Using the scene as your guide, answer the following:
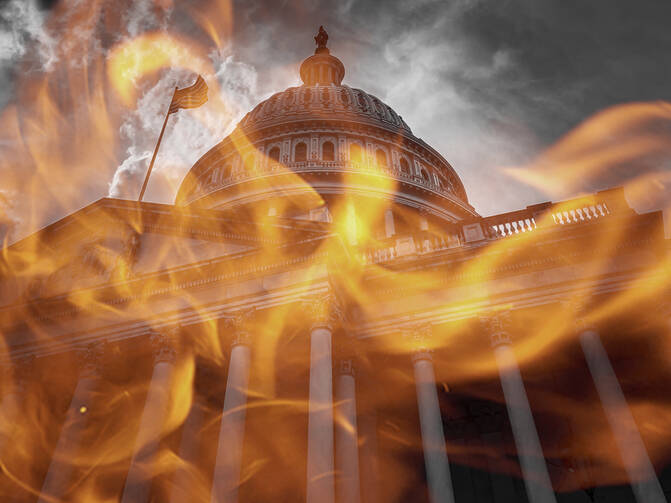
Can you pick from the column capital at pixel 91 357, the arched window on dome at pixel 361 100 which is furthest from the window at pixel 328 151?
the column capital at pixel 91 357

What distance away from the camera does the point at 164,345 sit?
18.0 m

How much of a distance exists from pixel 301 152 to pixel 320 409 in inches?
1190

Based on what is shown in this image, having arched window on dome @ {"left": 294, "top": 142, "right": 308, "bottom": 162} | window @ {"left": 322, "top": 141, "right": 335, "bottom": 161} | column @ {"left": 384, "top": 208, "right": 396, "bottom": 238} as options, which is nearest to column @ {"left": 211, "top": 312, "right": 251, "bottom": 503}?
column @ {"left": 384, "top": 208, "right": 396, "bottom": 238}

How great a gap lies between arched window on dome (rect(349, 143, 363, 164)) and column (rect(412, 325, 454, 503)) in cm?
2497

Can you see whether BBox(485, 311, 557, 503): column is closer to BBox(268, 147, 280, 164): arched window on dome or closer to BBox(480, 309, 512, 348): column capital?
BBox(480, 309, 512, 348): column capital

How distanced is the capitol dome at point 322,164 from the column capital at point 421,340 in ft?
59.2

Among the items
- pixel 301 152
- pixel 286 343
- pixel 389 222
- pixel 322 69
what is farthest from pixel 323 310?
pixel 322 69

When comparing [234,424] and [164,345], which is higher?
[164,345]

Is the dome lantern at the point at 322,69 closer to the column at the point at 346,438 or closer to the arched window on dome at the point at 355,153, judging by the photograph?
the arched window on dome at the point at 355,153

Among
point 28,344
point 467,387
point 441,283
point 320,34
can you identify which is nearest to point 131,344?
point 28,344

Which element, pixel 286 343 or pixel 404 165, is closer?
pixel 286 343

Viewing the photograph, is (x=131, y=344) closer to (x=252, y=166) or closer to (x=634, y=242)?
(x=634, y=242)

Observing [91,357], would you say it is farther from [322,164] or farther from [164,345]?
[322,164]

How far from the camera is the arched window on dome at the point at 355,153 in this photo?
41.2 metres
